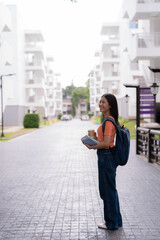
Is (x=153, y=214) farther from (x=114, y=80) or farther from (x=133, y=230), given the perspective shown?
(x=114, y=80)

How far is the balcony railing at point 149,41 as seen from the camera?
73.5 ft

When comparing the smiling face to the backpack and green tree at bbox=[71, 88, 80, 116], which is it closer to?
the backpack

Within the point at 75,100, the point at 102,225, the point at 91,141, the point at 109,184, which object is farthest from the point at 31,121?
the point at 75,100

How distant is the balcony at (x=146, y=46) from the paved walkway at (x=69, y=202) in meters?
13.8

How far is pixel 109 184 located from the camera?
407 cm

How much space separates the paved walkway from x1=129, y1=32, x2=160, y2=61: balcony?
13.8 m

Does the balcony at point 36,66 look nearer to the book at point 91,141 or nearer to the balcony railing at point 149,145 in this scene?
the balcony railing at point 149,145

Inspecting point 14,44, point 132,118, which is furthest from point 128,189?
A: point 14,44

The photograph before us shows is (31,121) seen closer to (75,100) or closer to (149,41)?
(149,41)

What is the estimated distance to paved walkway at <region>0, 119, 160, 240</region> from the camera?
4227mm

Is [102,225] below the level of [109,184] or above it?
below

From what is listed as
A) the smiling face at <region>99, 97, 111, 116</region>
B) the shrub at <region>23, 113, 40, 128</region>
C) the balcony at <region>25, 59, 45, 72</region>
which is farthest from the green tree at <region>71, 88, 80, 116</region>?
the smiling face at <region>99, 97, 111, 116</region>

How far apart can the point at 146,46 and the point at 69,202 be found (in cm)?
1879

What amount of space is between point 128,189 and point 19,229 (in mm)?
2940
